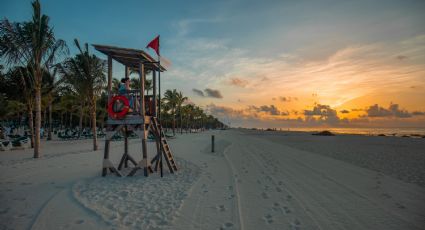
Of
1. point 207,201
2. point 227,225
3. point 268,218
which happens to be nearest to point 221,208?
point 207,201

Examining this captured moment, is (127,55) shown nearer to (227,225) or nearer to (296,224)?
(227,225)

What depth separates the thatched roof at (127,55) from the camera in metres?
8.53

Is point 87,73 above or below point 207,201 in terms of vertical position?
above

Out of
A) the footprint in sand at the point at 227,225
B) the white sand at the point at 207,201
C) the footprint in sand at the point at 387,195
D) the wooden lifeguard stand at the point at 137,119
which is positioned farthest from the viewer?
the wooden lifeguard stand at the point at 137,119

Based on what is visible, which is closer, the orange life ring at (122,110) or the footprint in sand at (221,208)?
the footprint in sand at (221,208)

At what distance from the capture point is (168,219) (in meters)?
4.68

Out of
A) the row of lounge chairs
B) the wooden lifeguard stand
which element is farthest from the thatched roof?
the row of lounge chairs

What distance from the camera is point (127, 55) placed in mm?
8961

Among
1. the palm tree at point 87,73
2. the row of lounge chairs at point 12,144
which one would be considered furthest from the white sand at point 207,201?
the row of lounge chairs at point 12,144

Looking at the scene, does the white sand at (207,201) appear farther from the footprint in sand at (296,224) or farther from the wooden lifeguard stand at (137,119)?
the wooden lifeguard stand at (137,119)

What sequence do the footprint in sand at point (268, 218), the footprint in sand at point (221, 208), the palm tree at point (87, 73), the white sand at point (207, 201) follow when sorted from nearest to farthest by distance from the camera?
the white sand at point (207, 201) → the footprint in sand at point (268, 218) → the footprint in sand at point (221, 208) → the palm tree at point (87, 73)

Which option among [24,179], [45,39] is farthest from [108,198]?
[45,39]

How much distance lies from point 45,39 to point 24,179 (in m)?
8.97

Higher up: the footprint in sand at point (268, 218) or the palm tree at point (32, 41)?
the palm tree at point (32, 41)
